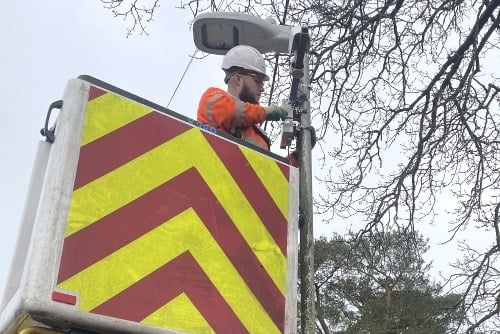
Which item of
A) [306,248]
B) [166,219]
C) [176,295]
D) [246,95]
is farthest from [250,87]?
[176,295]

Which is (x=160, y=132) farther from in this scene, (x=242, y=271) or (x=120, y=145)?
(x=242, y=271)

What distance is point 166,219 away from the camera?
5.55 feet

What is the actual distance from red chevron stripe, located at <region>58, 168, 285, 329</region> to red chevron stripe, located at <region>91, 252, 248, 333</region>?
0.35 feet

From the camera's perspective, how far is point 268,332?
1758 millimetres

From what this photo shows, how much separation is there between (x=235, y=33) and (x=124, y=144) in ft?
5.08

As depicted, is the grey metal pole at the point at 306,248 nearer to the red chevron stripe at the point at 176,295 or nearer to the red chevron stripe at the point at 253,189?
the red chevron stripe at the point at 253,189

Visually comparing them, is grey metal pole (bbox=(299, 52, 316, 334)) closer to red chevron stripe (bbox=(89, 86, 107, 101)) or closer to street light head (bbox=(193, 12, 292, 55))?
street light head (bbox=(193, 12, 292, 55))

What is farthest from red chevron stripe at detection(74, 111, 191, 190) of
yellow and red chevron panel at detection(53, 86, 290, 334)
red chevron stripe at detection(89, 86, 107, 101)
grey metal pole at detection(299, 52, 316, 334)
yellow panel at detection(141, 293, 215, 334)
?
grey metal pole at detection(299, 52, 316, 334)

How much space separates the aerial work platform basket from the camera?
148cm

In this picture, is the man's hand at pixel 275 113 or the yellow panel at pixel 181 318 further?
the man's hand at pixel 275 113

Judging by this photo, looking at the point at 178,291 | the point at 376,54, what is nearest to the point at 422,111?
the point at 376,54

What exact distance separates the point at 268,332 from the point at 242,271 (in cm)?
18

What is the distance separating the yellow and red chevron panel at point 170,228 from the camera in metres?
1.55

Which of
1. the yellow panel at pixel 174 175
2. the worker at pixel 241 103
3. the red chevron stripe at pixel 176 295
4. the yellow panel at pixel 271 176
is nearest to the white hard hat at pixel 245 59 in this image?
the worker at pixel 241 103
